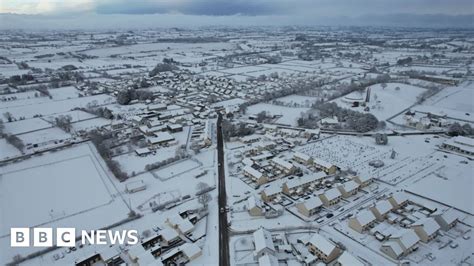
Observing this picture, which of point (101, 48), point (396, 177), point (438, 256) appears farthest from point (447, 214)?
point (101, 48)

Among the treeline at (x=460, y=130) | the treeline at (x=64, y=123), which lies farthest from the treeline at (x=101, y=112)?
the treeline at (x=460, y=130)

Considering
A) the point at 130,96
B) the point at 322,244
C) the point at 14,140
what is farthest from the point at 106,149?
the point at 322,244

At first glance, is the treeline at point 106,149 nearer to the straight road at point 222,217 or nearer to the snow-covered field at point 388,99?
the straight road at point 222,217

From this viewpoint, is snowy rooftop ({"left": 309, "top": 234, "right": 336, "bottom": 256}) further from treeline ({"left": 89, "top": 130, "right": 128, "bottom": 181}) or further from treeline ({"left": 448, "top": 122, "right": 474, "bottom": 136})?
treeline ({"left": 448, "top": 122, "right": 474, "bottom": 136})

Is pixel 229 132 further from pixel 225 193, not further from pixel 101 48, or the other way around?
pixel 101 48

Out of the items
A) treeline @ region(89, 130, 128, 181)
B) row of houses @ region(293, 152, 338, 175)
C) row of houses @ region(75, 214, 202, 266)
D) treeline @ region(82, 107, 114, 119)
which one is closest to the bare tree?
row of houses @ region(75, 214, 202, 266)

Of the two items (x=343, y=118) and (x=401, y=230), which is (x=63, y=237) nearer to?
(x=401, y=230)
